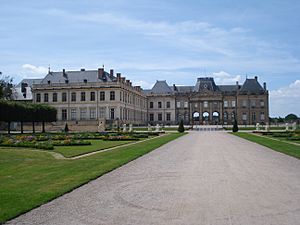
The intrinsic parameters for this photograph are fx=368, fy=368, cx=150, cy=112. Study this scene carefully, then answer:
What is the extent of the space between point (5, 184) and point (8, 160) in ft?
15.0

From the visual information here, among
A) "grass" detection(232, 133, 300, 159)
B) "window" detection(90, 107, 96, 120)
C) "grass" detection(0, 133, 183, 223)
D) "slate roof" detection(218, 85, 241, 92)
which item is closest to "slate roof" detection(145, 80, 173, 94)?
"slate roof" detection(218, 85, 241, 92)

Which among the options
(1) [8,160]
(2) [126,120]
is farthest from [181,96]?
(1) [8,160]

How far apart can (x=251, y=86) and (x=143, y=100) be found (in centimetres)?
2358

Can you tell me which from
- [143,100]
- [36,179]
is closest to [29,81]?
[143,100]

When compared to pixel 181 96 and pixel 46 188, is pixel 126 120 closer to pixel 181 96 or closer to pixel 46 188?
pixel 181 96

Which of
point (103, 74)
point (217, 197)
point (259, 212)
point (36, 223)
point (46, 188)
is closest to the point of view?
point (36, 223)

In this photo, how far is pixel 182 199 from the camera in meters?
6.10

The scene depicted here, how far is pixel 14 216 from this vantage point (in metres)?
5.08

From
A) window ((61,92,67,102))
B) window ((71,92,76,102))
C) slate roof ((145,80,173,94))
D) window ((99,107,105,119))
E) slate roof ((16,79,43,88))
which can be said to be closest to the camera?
window ((99,107,105,119))

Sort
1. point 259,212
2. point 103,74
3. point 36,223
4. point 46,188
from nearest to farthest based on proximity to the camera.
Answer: point 36,223 < point 259,212 < point 46,188 < point 103,74

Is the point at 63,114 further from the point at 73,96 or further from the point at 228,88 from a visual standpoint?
the point at 228,88

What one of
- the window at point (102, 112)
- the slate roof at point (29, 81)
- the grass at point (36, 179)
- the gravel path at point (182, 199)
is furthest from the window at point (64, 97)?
the gravel path at point (182, 199)

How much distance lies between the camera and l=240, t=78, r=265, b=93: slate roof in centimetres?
7862

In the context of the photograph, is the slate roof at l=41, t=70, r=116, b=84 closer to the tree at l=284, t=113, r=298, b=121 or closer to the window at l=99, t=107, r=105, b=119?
the window at l=99, t=107, r=105, b=119
